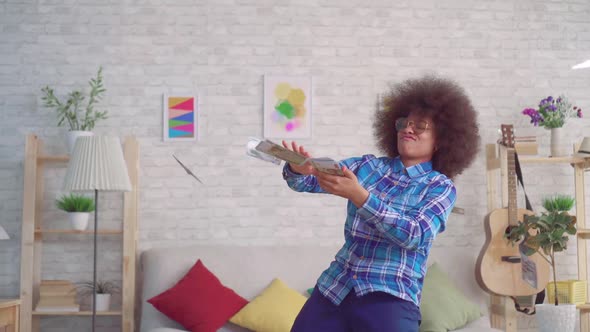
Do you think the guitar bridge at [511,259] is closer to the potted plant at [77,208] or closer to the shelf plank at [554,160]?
the shelf plank at [554,160]

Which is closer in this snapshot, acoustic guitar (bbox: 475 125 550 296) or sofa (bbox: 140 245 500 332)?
sofa (bbox: 140 245 500 332)

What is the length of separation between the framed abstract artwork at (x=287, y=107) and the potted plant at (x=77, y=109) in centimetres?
101

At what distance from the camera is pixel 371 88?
14.7 ft

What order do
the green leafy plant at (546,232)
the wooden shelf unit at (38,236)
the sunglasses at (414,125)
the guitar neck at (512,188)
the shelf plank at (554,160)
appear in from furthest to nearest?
the shelf plank at (554,160) → the guitar neck at (512,188) → the wooden shelf unit at (38,236) → the green leafy plant at (546,232) → the sunglasses at (414,125)

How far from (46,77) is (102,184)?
3.42ft

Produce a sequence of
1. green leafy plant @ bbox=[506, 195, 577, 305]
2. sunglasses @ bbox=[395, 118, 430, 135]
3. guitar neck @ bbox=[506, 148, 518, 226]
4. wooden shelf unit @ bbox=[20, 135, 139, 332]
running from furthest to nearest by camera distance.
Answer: guitar neck @ bbox=[506, 148, 518, 226] < wooden shelf unit @ bbox=[20, 135, 139, 332] < green leafy plant @ bbox=[506, 195, 577, 305] < sunglasses @ bbox=[395, 118, 430, 135]

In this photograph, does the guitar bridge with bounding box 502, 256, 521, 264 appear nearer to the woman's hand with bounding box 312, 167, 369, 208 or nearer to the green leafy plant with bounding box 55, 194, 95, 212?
the green leafy plant with bounding box 55, 194, 95, 212

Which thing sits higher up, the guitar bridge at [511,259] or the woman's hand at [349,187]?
the woman's hand at [349,187]

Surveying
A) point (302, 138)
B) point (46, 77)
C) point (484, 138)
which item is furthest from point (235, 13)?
point (484, 138)

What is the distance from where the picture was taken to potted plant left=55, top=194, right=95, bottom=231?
4.06 meters

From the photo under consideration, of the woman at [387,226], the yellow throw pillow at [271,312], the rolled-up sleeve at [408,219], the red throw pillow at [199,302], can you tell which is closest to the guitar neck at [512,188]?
the yellow throw pillow at [271,312]

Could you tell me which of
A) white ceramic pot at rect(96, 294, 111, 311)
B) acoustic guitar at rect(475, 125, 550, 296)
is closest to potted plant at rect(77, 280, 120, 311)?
white ceramic pot at rect(96, 294, 111, 311)

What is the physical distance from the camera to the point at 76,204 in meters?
4.08

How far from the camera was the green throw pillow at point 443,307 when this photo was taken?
3.67 meters
